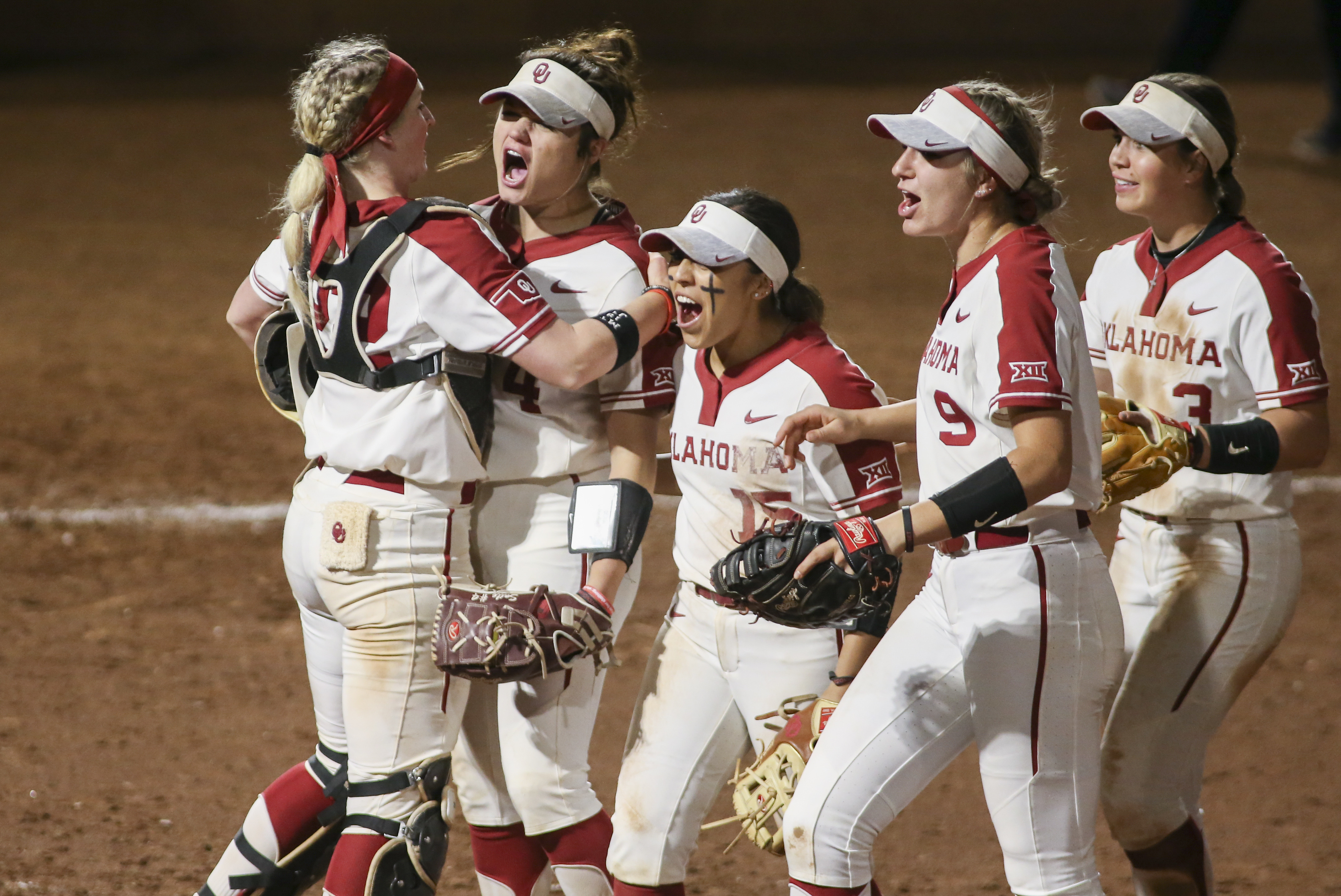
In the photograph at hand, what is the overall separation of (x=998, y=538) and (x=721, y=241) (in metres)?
0.83

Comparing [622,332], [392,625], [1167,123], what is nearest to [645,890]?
[392,625]

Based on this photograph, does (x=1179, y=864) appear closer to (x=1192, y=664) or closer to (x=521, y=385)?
(x=1192, y=664)

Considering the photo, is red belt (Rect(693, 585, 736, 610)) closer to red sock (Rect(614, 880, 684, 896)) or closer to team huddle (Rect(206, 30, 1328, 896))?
team huddle (Rect(206, 30, 1328, 896))

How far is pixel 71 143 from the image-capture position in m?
12.9

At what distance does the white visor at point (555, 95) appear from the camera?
318 cm

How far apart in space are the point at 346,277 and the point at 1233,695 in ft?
6.90

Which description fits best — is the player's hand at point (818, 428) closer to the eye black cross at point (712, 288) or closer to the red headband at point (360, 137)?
the eye black cross at point (712, 288)

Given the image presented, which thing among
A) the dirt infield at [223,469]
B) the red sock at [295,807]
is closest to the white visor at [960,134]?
the dirt infield at [223,469]

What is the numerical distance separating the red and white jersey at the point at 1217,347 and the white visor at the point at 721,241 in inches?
33.7

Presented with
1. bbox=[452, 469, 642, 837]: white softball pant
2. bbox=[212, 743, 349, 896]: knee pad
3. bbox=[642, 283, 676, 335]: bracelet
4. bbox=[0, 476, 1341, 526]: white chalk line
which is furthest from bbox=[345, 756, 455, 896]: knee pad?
bbox=[0, 476, 1341, 526]: white chalk line

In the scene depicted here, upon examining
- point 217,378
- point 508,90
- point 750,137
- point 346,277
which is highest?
point 508,90

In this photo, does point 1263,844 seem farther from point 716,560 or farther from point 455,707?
point 455,707

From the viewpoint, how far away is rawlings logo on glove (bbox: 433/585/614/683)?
2891mm

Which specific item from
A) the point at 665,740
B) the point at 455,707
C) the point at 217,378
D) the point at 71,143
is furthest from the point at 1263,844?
the point at 71,143
